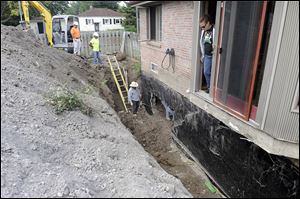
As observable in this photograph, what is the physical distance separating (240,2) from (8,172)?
15.0 feet

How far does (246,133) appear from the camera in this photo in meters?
4.75

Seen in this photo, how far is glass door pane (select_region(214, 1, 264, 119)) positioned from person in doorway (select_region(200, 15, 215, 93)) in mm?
793

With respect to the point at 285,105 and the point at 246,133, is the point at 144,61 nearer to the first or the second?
the point at 246,133

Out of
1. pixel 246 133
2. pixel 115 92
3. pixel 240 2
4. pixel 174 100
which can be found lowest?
pixel 115 92

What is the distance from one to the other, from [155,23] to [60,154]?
7.21m

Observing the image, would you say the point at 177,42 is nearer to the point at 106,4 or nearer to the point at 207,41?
the point at 207,41

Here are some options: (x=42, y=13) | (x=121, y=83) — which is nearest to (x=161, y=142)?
(x=121, y=83)

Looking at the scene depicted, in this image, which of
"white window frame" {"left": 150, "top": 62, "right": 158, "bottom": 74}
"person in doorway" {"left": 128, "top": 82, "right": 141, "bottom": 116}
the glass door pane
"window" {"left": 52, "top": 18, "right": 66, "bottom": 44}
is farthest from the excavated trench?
"window" {"left": 52, "top": 18, "right": 66, "bottom": 44}

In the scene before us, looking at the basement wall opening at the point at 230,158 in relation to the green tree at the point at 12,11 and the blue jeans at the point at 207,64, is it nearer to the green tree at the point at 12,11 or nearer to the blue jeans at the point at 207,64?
the blue jeans at the point at 207,64

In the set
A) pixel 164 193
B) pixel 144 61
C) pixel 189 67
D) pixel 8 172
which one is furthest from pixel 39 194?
pixel 144 61

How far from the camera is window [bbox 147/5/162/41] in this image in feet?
31.0

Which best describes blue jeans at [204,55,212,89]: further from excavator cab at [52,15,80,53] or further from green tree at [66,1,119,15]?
green tree at [66,1,119,15]

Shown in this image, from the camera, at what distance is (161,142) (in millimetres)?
8633

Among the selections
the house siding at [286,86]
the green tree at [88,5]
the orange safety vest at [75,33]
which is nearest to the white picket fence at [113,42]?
the orange safety vest at [75,33]
